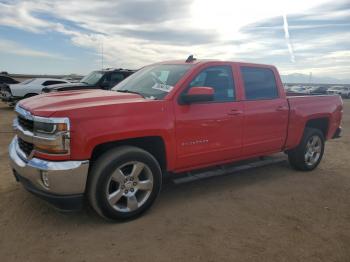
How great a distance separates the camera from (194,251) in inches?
128

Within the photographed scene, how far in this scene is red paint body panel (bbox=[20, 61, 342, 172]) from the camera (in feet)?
11.5

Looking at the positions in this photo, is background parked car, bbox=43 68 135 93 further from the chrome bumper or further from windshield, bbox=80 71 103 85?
the chrome bumper

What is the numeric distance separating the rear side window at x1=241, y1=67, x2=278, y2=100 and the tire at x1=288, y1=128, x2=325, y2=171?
1.12 m

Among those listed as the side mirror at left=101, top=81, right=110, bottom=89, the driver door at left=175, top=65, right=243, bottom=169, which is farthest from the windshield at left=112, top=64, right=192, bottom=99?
the side mirror at left=101, top=81, right=110, bottom=89

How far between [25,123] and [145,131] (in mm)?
1322

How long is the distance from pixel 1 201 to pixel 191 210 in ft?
7.89

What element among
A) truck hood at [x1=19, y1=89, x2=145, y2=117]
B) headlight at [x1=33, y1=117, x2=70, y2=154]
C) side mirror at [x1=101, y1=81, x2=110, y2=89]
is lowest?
headlight at [x1=33, y1=117, x2=70, y2=154]

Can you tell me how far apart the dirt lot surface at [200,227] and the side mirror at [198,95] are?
53.9 inches

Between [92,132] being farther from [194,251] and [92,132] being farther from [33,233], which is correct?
[194,251]

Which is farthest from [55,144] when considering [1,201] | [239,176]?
[239,176]

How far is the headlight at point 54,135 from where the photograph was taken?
3.33 metres

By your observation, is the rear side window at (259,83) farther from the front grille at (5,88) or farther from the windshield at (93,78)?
the front grille at (5,88)

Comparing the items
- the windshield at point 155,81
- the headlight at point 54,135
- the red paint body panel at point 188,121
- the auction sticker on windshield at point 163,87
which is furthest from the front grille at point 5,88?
the headlight at point 54,135

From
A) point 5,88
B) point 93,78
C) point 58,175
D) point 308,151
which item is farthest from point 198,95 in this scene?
point 5,88
